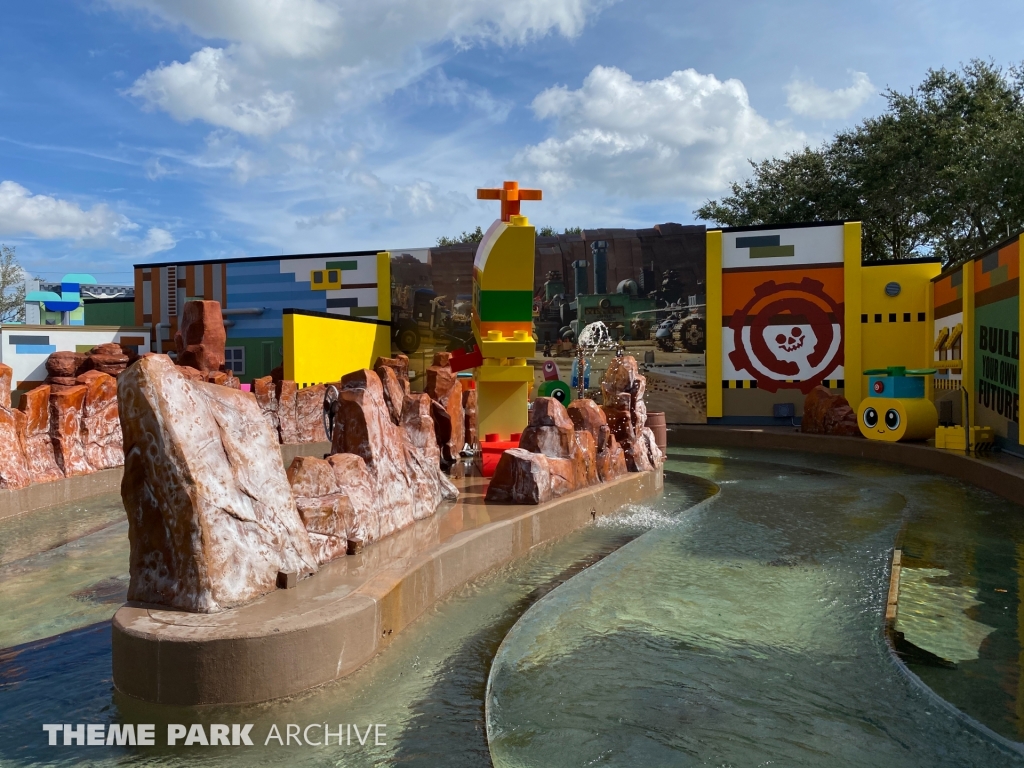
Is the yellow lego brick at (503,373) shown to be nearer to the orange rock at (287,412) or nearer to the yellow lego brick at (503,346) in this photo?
the yellow lego brick at (503,346)

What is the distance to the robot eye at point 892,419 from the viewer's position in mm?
11930

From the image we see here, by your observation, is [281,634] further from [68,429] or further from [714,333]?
[714,333]

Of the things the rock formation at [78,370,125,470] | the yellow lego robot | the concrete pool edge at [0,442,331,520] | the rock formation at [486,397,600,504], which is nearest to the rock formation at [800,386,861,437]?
the yellow lego robot

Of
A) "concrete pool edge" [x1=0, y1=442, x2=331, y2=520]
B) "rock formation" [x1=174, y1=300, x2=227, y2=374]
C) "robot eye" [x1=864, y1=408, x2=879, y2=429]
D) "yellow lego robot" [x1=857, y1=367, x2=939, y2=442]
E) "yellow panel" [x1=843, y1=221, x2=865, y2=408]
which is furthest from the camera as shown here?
"yellow panel" [x1=843, y1=221, x2=865, y2=408]

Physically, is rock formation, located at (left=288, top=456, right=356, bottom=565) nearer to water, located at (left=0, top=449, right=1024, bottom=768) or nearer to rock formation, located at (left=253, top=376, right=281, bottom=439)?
water, located at (left=0, top=449, right=1024, bottom=768)

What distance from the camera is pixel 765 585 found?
4750 mm

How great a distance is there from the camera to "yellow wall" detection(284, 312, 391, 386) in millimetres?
14523

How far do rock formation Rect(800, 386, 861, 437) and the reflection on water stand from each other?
10125mm

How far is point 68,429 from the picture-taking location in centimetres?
860

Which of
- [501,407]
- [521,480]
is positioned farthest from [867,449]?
[521,480]

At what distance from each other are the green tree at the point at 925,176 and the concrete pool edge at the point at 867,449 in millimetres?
8958

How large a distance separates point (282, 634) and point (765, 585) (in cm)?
290

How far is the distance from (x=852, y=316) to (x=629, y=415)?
28.7ft

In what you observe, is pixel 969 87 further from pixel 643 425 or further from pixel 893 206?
pixel 643 425
